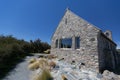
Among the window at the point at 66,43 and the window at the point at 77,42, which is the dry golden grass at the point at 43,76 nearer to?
the window at the point at 77,42

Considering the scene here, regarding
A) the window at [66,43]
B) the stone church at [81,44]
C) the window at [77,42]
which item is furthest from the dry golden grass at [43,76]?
the window at [66,43]

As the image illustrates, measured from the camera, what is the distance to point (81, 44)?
13.6 m

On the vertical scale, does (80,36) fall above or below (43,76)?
above

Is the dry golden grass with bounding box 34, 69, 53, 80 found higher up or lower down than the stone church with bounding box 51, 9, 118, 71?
lower down

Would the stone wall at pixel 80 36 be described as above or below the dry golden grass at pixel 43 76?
above

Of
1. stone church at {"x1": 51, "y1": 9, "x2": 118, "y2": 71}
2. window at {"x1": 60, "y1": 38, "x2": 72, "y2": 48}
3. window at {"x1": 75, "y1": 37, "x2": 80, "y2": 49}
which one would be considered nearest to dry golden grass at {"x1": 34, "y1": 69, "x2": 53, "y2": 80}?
stone church at {"x1": 51, "y1": 9, "x2": 118, "y2": 71}

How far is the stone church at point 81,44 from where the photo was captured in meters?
12.4

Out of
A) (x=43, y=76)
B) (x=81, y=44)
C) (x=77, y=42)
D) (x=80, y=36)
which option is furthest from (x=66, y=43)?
(x=43, y=76)

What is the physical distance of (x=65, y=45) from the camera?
52.3 feet

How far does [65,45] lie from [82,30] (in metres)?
3.33

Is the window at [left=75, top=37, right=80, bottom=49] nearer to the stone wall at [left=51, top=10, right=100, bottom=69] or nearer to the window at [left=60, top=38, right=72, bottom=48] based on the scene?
the stone wall at [left=51, top=10, right=100, bottom=69]

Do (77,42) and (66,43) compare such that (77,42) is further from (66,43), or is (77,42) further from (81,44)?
(66,43)

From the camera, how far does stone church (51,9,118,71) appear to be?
40.8 feet

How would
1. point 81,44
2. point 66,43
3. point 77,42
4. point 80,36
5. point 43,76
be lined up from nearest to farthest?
point 43,76
point 81,44
point 80,36
point 77,42
point 66,43
